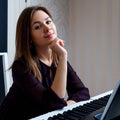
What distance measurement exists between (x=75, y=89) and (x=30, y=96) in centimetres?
34

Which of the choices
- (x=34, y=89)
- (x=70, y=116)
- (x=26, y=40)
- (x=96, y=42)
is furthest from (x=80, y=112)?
(x=96, y=42)

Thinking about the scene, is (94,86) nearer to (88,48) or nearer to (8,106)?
(88,48)

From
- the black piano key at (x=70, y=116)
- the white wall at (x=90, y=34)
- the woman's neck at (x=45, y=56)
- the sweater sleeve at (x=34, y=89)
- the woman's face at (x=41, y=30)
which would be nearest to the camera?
the black piano key at (x=70, y=116)

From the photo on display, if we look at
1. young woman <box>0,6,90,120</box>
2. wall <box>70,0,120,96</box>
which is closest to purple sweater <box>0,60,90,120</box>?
young woman <box>0,6,90,120</box>

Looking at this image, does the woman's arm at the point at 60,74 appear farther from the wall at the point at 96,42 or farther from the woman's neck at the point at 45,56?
the wall at the point at 96,42

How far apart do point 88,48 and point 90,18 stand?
30 cm

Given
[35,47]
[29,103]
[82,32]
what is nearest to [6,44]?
[82,32]

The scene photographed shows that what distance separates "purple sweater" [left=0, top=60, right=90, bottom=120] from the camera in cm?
115

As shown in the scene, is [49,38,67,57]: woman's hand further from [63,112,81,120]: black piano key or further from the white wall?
the white wall

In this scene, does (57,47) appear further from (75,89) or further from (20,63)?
(75,89)

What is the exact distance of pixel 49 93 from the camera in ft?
3.76

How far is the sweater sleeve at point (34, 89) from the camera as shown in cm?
114

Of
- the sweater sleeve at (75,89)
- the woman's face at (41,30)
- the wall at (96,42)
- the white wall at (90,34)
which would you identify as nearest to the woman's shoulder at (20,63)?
the woman's face at (41,30)

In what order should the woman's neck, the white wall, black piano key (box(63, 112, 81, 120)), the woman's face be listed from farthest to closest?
the white wall → the woman's neck → the woman's face → black piano key (box(63, 112, 81, 120))
